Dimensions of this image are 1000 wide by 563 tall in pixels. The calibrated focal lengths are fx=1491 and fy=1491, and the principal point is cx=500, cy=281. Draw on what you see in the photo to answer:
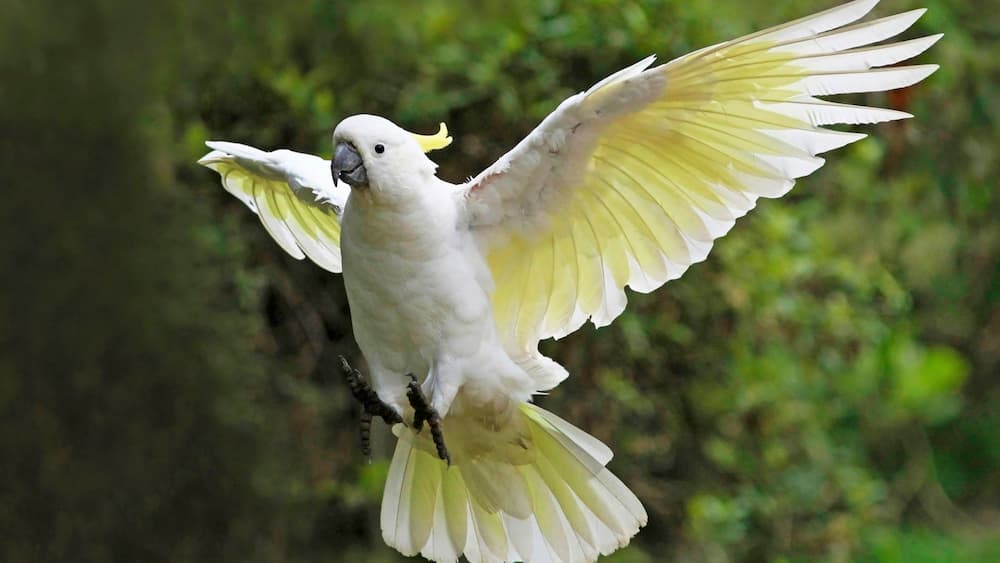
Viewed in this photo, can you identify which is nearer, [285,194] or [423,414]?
[423,414]

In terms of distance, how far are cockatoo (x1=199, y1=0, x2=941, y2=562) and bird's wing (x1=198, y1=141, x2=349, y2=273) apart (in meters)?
0.01

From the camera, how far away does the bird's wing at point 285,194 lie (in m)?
3.32

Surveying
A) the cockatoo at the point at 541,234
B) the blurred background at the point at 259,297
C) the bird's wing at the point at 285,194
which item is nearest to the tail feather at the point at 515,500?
the cockatoo at the point at 541,234

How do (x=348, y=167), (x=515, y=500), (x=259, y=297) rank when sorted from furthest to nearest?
(x=259, y=297), (x=515, y=500), (x=348, y=167)

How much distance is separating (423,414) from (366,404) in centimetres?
12

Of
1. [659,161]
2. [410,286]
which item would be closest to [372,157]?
[410,286]

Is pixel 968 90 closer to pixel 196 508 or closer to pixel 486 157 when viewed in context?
pixel 486 157

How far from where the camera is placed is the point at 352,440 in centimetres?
479

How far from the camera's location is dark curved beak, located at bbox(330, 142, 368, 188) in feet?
9.04

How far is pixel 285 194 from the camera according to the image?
3648 mm

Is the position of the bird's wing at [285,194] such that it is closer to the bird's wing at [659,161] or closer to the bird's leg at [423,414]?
the bird's wing at [659,161]

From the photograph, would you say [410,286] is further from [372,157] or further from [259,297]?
[259,297]

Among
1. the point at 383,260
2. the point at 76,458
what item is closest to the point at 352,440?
the point at 76,458

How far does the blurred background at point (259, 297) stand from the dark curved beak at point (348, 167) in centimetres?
167
